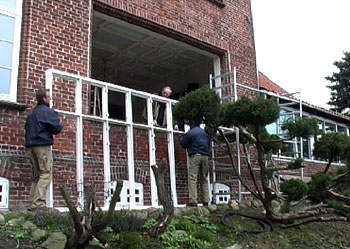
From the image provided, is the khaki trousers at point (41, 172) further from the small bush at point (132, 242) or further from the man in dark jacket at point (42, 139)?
the small bush at point (132, 242)

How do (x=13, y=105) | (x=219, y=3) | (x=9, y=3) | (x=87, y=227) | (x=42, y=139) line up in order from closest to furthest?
1. (x=87, y=227)
2. (x=42, y=139)
3. (x=13, y=105)
4. (x=9, y=3)
5. (x=219, y=3)

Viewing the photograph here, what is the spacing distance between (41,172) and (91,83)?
2.15 metres

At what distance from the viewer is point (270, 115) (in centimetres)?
728

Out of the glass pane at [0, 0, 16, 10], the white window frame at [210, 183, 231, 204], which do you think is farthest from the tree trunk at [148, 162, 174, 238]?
the glass pane at [0, 0, 16, 10]

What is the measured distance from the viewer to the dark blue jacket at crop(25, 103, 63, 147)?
21.9 feet

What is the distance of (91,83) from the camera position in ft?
27.0

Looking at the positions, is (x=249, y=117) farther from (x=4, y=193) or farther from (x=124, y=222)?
(x=4, y=193)

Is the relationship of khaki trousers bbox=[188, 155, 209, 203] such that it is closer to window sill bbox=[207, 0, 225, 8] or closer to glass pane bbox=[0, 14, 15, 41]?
glass pane bbox=[0, 14, 15, 41]

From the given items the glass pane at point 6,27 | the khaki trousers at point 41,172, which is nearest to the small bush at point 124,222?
the khaki trousers at point 41,172

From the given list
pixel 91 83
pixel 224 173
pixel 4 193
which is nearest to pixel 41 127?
pixel 4 193

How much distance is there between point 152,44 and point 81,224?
30.3 ft

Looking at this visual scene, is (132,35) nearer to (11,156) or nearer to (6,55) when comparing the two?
(6,55)

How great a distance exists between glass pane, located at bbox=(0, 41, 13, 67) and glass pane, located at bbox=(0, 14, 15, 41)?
0.12 meters

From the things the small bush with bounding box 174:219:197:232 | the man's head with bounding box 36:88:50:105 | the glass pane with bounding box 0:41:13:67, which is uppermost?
the glass pane with bounding box 0:41:13:67
